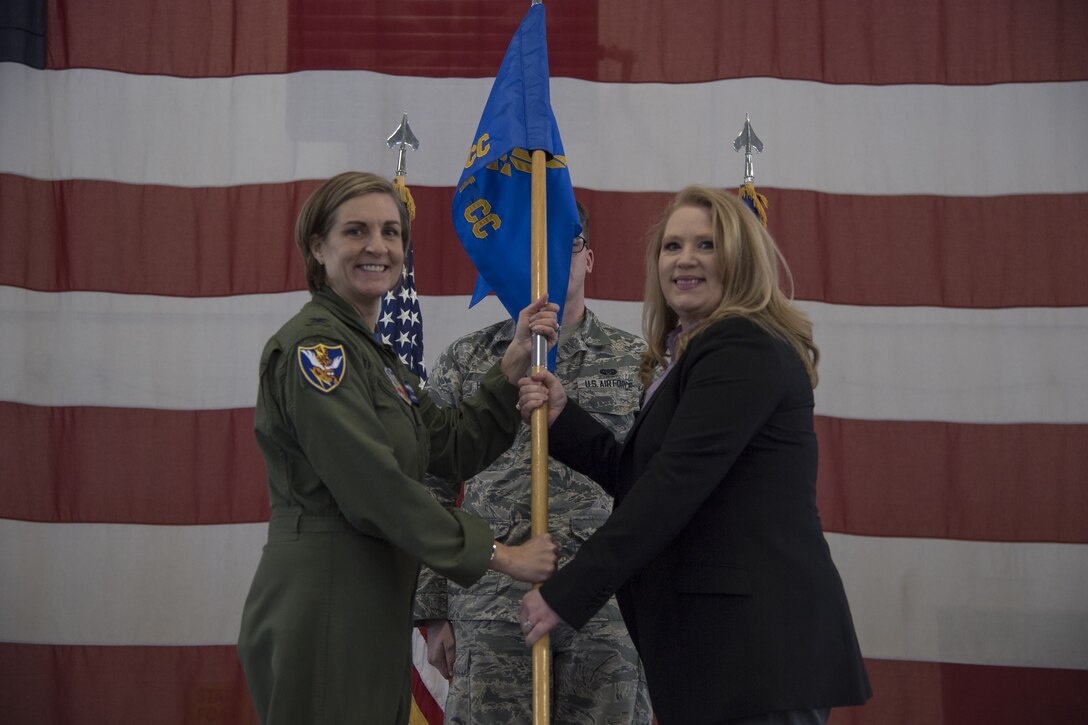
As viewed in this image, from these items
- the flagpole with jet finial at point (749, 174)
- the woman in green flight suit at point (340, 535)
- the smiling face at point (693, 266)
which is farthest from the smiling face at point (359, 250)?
the flagpole with jet finial at point (749, 174)

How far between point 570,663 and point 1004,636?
2.04 m

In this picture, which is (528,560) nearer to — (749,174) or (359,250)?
(359,250)

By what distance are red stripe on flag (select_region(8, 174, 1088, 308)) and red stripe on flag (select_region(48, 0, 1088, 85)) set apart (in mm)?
477

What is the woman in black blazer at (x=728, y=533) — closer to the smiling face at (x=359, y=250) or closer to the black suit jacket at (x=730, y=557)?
the black suit jacket at (x=730, y=557)

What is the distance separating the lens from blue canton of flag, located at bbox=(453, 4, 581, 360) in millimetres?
2293

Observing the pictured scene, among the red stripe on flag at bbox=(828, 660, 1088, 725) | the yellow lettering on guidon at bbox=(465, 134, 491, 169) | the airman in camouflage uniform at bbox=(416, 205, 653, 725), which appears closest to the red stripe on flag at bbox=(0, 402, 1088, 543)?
the red stripe on flag at bbox=(828, 660, 1088, 725)

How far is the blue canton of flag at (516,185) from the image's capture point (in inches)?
90.3

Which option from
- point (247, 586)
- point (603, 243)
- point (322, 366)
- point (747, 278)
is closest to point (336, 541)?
point (322, 366)

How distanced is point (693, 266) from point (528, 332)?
474mm

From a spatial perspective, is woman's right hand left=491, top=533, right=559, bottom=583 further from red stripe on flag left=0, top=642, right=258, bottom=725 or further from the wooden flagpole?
red stripe on flag left=0, top=642, right=258, bottom=725

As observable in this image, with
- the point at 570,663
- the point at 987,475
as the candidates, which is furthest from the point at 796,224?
the point at 570,663

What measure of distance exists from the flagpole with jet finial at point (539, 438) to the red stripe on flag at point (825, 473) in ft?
5.76

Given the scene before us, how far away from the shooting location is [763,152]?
12.1ft

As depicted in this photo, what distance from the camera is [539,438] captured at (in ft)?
6.70
